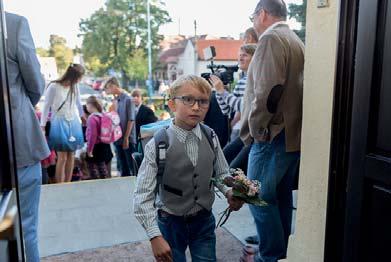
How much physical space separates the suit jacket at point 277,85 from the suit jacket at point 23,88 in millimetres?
1234

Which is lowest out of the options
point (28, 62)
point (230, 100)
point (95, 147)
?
point (95, 147)

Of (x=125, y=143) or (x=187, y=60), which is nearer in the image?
(x=125, y=143)

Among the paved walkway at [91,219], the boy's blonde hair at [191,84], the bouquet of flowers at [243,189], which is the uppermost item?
the boy's blonde hair at [191,84]

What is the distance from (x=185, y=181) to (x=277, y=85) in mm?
862

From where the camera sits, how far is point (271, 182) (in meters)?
2.35

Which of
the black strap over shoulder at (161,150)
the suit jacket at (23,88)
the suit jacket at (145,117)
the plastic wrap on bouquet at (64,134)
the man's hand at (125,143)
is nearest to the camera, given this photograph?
the black strap over shoulder at (161,150)

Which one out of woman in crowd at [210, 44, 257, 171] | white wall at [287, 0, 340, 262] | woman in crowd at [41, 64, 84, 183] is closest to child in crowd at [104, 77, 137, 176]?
woman in crowd at [41, 64, 84, 183]

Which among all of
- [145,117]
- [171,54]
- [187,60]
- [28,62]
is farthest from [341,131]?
[171,54]

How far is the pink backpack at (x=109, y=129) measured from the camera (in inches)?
205

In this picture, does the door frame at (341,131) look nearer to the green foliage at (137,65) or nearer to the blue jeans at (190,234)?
the blue jeans at (190,234)

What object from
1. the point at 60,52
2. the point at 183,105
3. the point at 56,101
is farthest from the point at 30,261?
the point at 60,52

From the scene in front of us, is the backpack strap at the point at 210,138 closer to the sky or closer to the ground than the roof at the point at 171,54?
closer to the ground

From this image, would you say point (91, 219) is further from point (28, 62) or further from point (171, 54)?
point (171, 54)

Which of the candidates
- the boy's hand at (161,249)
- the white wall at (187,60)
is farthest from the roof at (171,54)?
the boy's hand at (161,249)
